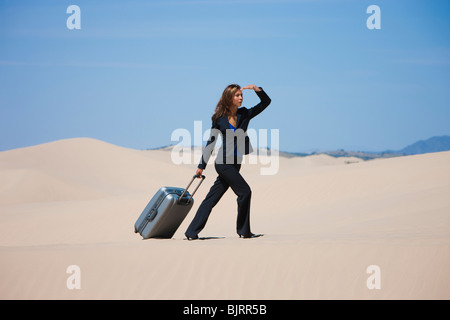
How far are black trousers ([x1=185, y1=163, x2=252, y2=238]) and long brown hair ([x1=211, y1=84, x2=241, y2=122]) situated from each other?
2.16ft

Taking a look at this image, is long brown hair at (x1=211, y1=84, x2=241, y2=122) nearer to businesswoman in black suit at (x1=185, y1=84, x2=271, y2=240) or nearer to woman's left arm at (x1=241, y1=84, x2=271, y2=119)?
businesswoman in black suit at (x1=185, y1=84, x2=271, y2=240)

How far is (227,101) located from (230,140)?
1.63ft

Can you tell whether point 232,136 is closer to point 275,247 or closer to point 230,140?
point 230,140

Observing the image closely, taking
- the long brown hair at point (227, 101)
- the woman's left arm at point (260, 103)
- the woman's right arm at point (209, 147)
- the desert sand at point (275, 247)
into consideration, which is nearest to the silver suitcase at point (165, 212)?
the desert sand at point (275, 247)

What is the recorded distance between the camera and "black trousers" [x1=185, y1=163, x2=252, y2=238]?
786 centimetres

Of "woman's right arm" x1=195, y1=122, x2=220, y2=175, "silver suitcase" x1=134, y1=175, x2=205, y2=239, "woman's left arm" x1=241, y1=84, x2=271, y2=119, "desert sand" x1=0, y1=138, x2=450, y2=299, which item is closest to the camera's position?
"desert sand" x1=0, y1=138, x2=450, y2=299

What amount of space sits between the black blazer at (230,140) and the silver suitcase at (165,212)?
483 millimetres

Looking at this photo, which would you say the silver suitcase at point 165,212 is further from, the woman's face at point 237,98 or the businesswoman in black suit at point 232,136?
the woman's face at point 237,98

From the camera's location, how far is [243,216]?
8.09m

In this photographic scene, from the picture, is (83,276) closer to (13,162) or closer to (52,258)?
(52,258)

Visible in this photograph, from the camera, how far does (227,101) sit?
784 cm

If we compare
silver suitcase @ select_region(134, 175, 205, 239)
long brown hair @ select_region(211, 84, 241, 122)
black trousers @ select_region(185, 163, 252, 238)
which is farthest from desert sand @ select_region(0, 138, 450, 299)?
long brown hair @ select_region(211, 84, 241, 122)
